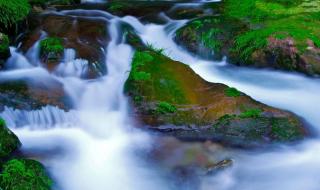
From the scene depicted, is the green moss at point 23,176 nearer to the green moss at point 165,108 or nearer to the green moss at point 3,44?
the green moss at point 165,108

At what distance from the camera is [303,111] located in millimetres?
7707

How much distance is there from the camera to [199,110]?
715 cm

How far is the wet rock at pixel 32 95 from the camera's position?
24.4 feet

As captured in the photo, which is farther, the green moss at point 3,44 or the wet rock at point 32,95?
the green moss at point 3,44

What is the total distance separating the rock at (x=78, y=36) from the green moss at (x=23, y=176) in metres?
3.06

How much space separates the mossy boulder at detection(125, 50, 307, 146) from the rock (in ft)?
3.83

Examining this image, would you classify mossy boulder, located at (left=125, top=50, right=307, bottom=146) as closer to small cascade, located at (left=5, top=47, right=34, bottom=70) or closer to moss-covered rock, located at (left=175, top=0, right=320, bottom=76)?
moss-covered rock, located at (left=175, top=0, right=320, bottom=76)

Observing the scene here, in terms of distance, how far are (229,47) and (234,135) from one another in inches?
133

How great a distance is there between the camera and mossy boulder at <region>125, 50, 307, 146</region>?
676 cm

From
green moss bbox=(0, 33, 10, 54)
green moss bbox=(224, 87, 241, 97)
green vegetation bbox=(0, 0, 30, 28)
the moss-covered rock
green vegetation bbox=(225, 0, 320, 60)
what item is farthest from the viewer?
green vegetation bbox=(0, 0, 30, 28)

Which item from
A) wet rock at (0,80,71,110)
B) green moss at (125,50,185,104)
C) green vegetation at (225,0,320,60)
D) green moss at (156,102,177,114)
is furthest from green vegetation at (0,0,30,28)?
green vegetation at (225,0,320,60)

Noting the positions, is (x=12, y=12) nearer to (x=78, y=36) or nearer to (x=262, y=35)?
(x=78, y=36)

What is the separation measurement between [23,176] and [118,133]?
2.05 meters

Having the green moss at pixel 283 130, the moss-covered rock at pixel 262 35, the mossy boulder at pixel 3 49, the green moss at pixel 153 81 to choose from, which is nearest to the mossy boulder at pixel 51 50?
the mossy boulder at pixel 3 49
